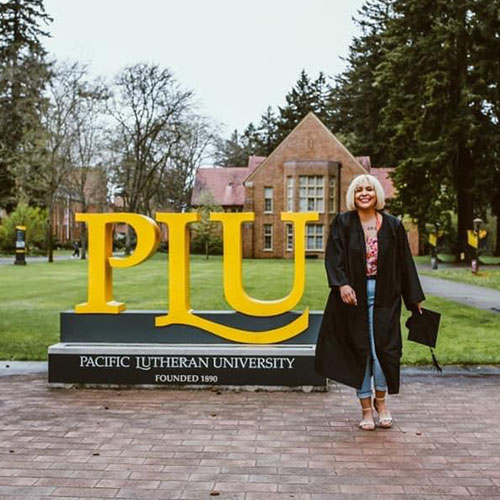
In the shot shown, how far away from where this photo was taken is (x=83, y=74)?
117ft

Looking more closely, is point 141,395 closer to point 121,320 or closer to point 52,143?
point 121,320

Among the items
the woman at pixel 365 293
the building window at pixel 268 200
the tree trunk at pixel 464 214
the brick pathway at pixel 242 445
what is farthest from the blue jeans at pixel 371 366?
the building window at pixel 268 200

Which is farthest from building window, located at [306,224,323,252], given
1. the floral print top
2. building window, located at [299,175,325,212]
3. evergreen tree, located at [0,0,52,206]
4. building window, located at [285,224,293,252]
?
the floral print top

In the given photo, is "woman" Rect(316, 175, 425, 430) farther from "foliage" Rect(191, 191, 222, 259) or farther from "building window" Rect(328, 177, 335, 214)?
"building window" Rect(328, 177, 335, 214)

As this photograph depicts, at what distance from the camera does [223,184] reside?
55938mm

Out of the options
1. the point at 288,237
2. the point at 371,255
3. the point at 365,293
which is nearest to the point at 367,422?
the point at 365,293

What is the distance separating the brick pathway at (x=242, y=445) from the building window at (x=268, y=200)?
41260 mm

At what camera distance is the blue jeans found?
4.90 metres

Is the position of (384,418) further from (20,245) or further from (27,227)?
(27,227)

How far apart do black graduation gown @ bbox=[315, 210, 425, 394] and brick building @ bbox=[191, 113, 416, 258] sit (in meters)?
38.6

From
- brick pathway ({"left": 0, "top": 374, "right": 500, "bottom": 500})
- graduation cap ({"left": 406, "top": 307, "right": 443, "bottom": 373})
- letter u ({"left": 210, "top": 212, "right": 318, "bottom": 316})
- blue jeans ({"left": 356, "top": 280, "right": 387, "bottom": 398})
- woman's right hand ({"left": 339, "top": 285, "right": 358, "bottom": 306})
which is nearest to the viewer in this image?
brick pathway ({"left": 0, "top": 374, "right": 500, "bottom": 500})

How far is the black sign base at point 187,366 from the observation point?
629 cm

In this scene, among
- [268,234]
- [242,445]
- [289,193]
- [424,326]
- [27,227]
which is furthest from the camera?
[268,234]

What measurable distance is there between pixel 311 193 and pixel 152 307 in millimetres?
33442
